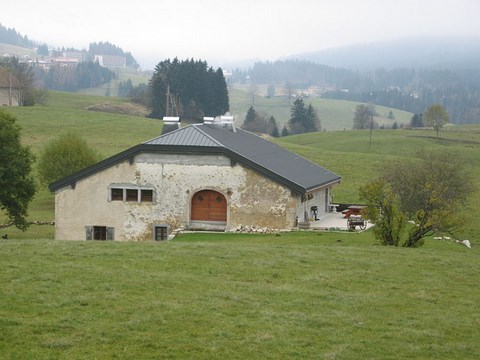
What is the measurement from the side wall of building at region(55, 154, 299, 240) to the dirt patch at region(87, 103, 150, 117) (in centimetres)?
8315

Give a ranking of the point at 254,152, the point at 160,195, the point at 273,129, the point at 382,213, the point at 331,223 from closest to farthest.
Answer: the point at 382,213
the point at 160,195
the point at 331,223
the point at 254,152
the point at 273,129

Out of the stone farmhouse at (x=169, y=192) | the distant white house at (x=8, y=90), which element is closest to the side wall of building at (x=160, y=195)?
the stone farmhouse at (x=169, y=192)

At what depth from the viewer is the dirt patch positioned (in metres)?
122

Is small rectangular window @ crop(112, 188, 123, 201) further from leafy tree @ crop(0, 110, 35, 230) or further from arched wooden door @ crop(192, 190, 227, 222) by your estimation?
leafy tree @ crop(0, 110, 35, 230)

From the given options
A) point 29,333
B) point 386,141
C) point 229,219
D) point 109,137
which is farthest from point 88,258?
point 386,141

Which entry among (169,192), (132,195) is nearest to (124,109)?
(132,195)

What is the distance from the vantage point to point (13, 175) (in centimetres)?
3841

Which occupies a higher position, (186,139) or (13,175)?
(186,139)

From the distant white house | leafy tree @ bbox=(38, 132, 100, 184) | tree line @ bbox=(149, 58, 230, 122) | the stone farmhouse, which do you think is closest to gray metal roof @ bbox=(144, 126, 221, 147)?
the stone farmhouse

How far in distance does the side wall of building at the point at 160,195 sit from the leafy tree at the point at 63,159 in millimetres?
14985

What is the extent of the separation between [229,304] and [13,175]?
85.5ft

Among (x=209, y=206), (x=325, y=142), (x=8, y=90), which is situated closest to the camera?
(x=209, y=206)

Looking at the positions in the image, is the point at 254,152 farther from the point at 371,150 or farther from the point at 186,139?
the point at 371,150

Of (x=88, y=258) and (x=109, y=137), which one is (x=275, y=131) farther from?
(x=88, y=258)
